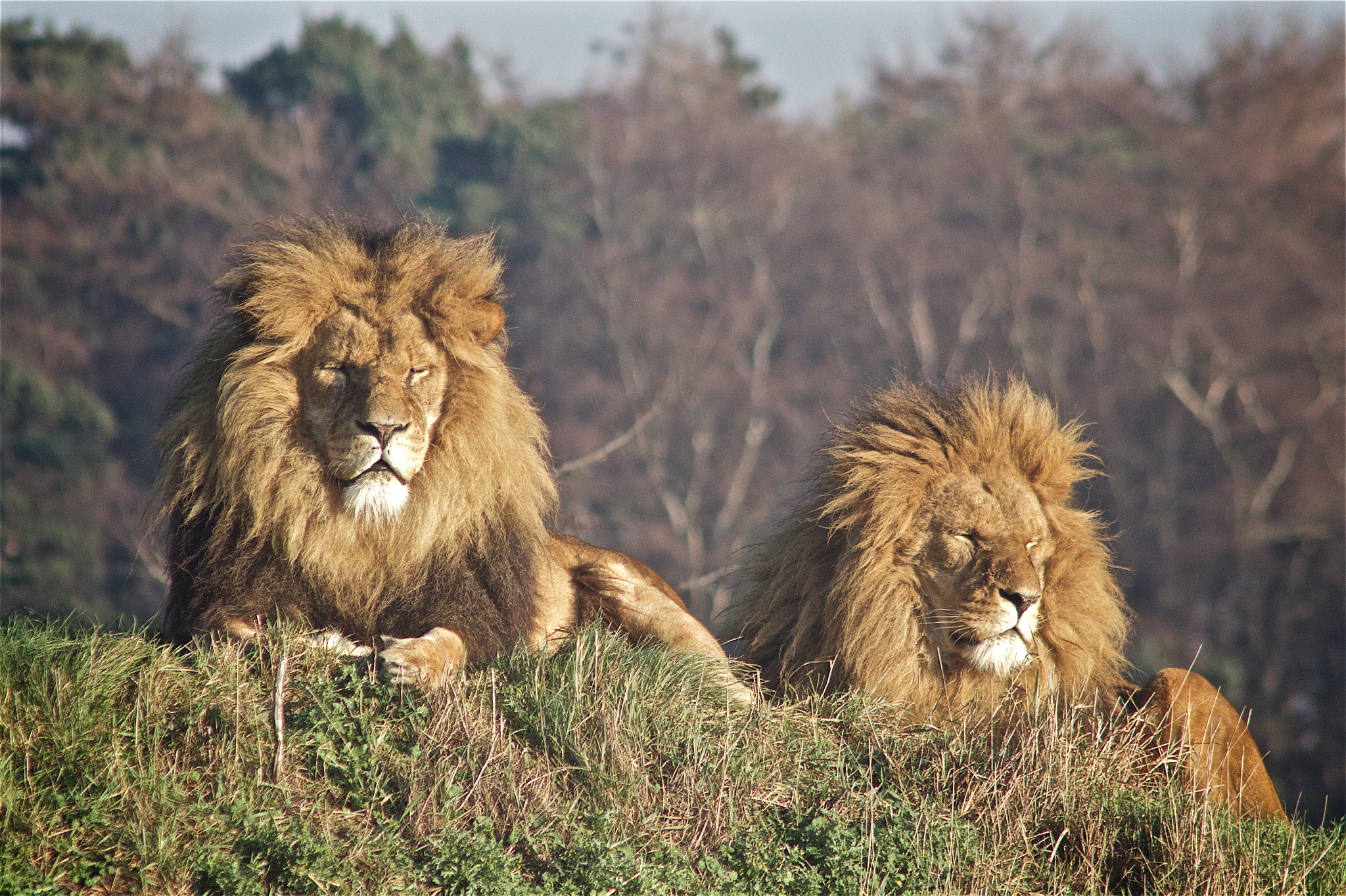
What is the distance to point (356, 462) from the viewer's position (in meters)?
3.87

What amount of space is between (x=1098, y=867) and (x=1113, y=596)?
1.58m

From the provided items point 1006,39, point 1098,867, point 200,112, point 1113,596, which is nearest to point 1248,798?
point 1113,596

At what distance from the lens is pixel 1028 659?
457cm

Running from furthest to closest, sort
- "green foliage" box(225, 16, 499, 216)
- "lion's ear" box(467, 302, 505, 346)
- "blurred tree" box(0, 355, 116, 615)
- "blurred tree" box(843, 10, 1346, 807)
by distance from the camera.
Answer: "green foliage" box(225, 16, 499, 216) < "blurred tree" box(843, 10, 1346, 807) < "blurred tree" box(0, 355, 116, 615) < "lion's ear" box(467, 302, 505, 346)

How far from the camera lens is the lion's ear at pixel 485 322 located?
13.8 ft

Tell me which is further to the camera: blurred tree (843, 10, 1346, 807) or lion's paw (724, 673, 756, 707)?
blurred tree (843, 10, 1346, 807)

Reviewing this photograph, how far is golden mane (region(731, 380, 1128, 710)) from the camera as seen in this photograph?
15.2 feet

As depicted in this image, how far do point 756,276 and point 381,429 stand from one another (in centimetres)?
2649

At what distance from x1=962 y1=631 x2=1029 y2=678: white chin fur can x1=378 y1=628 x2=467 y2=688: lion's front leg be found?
1742 millimetres

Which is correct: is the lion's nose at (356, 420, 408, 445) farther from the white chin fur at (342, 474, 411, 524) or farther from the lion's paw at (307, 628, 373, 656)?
the lion's paw at (307, 628, 373, 656)

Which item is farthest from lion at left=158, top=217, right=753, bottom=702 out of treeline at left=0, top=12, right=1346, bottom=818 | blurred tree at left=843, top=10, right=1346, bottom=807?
blurred tree at left=843, top=10, right=1346, bottom=807

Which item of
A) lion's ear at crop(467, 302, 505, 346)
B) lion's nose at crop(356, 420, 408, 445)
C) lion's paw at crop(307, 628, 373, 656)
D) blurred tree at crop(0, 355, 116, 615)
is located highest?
lion's ear at crop(467, 302, 505, 346)

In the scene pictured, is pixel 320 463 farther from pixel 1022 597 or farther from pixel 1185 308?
pixel 1185 308

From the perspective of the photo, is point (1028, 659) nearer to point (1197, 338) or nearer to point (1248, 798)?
point (1248, 798)
